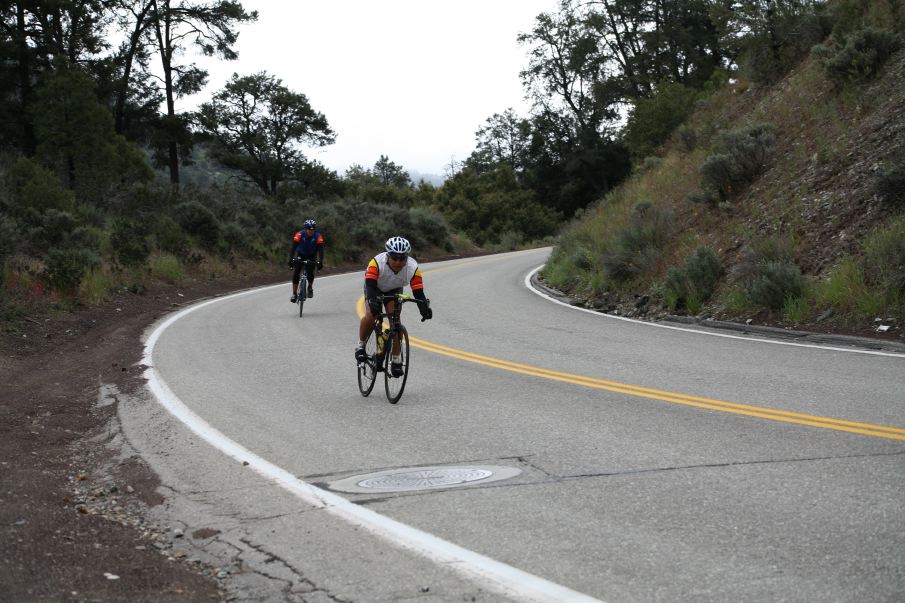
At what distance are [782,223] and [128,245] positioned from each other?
17.8m

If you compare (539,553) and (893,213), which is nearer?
(539,553)

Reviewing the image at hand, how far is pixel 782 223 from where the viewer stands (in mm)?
17141

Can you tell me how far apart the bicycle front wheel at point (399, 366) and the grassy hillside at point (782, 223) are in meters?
7.18

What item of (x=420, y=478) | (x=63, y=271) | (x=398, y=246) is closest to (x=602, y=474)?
(x=420, y=478)

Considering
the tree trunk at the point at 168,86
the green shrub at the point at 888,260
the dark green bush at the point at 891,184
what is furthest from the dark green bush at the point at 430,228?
the green shrub at the point at 888,260

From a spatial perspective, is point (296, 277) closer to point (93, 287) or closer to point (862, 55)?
point (93, 287)

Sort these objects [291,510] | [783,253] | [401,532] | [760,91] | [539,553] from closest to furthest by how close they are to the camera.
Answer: [539,553] → [401,532] → [291,510] → [783,253] → [760,91]

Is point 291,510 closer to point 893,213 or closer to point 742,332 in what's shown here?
point 742,332

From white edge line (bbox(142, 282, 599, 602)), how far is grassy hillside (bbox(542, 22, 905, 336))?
31.1 ft

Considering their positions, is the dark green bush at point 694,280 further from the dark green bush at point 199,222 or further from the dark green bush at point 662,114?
the dark green bush at point 662,114

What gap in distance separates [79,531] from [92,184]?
2697cm

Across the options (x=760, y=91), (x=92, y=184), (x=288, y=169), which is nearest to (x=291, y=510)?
(x=760, y=91)

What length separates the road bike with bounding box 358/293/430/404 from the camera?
952cm

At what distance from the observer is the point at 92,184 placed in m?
29.9
